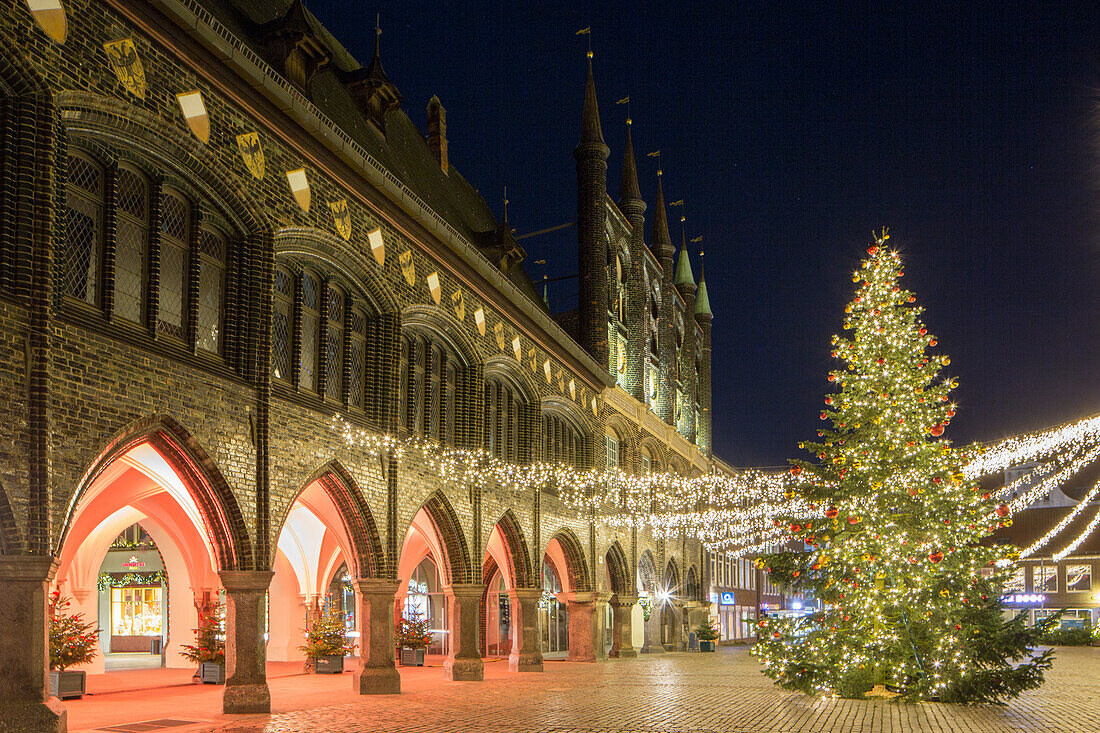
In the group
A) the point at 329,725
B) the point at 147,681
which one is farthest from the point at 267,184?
the point at 147,681

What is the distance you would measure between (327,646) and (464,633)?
3918 millimetres

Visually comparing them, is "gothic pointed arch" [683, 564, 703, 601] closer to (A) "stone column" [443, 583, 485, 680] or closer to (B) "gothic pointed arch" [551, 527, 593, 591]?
(B) "gothic pointed arch" [551, 527, 593, 591]

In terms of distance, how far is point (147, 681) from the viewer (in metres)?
22.7

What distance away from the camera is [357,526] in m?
19.0

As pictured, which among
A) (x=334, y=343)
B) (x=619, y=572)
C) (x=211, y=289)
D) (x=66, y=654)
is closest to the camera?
(x=211, y=289)

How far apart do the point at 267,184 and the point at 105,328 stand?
14.2ft

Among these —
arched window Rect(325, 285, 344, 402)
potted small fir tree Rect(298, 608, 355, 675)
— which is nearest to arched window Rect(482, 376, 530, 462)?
potted small fir tree Rect(298, 608, 355, 675)

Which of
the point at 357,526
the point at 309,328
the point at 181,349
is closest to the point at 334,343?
the point at 309,328

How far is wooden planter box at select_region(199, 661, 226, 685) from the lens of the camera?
21.4m

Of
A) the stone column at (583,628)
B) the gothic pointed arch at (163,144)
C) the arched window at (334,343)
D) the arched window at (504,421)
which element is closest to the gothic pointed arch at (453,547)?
the arched window at (504,421)

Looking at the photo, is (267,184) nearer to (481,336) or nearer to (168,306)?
(168,306)

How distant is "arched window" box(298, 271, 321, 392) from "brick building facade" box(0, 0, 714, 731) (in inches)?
2.0

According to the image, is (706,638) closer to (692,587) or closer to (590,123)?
(692,587)

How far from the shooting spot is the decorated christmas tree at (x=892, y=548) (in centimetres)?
1717
